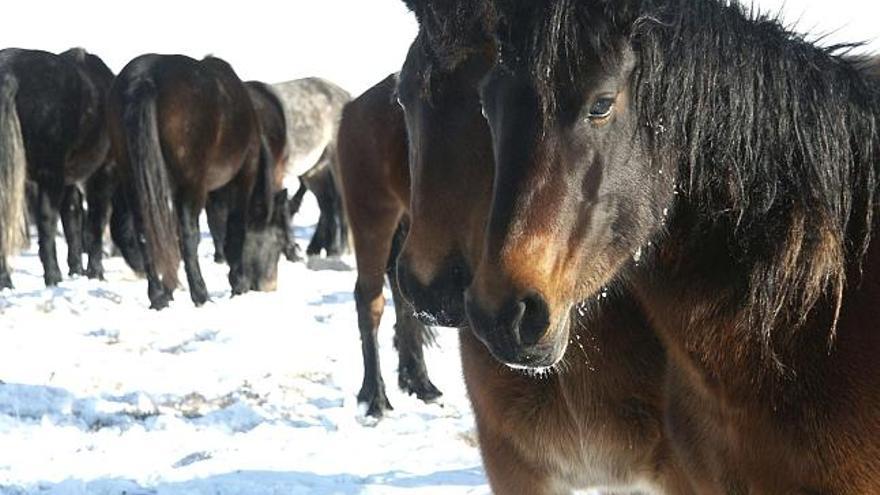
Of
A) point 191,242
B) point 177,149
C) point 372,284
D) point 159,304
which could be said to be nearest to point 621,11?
point 372,284

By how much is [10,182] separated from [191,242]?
1.58 meters

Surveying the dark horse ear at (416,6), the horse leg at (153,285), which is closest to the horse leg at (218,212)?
the horse leg at (153,285)

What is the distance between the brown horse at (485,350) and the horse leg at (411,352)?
3.46m

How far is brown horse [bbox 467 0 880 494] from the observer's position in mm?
2379

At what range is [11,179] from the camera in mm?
10188

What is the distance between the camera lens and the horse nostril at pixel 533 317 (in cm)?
228

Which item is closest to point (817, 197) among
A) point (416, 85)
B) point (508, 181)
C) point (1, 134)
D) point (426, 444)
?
point (508, 181)

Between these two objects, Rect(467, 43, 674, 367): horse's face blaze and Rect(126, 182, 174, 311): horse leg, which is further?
Rect(126, 182, 174, 311): horse leg

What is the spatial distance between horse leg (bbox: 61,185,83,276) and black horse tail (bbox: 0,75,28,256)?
188 cm

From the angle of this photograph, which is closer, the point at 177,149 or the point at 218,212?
the point at 177,149

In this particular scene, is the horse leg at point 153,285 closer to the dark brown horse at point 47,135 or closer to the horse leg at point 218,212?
the dark brown horse at point 47,135

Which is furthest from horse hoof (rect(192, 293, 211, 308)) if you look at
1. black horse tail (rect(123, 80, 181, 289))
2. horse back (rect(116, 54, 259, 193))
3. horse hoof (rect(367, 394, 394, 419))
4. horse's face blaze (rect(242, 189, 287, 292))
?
horse hoof (rect(367, 394, 394, 419))

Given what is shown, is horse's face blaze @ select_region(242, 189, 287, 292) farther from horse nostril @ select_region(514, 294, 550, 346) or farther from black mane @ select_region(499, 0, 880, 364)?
horse nostril @ select_region(514, 294, 550, 346)

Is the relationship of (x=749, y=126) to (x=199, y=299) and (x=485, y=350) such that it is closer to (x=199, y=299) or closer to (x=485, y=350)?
(x=485, y=350)
